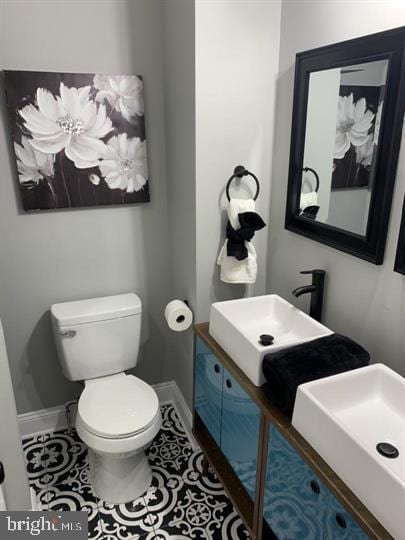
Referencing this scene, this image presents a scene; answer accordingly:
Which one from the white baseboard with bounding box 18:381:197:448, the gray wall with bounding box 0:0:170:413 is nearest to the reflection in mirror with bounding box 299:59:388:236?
the gray wall with bounding box 0:0:170:413

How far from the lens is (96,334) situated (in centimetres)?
217

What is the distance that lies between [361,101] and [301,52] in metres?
0.41

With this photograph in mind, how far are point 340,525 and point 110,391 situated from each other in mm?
1301

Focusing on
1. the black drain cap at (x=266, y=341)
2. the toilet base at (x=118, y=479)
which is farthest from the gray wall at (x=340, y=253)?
the toilet base at (x=118, y=479)

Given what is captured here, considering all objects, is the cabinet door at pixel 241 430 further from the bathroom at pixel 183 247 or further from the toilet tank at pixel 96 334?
the toilet tank at pixel 96 334

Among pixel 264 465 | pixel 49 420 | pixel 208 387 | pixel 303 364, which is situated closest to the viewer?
pixel 303 364

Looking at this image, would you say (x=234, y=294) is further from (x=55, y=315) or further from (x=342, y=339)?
(x=55, y=315)

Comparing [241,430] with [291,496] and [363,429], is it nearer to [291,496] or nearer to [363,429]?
[291,496]

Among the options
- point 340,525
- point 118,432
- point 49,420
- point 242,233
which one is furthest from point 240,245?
point 49,420

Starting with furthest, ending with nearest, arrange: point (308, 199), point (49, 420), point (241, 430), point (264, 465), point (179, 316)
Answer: point (49, 420) < point (179, 316) < point (308, 199) < point (241, 430) < point (264, 465)

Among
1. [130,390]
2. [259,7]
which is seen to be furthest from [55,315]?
[259,7]

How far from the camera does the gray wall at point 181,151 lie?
5.94 ft

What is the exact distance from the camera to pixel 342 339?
1.47 meters

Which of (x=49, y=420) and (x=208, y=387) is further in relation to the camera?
(x=49, y=420)
